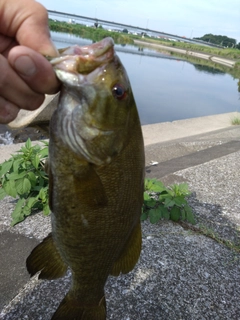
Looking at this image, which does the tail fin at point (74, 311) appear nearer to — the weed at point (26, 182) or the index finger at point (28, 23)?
the index finger at point (28, 23)

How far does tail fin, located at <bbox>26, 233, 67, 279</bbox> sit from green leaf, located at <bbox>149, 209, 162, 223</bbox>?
A: 83.5 inches

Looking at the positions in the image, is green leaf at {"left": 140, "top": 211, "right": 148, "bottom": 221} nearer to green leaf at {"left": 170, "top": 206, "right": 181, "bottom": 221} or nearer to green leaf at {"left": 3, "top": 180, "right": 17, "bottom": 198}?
green leaf at {"left": 170, "top": 206, "right": 181, "bottom": 221}

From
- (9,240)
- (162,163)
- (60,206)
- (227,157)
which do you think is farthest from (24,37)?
(227,157)

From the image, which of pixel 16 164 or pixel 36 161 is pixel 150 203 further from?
pixel 16 164

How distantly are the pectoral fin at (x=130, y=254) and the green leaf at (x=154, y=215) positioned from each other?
1.97 m

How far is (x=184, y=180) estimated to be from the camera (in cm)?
551

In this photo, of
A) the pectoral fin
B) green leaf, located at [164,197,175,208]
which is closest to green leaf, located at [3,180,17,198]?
green leaf, located at [164,197,175,208]

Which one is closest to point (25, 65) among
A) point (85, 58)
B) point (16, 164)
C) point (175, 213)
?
point (85, 58)

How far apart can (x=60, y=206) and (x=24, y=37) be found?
861mm

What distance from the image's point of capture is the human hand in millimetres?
1361

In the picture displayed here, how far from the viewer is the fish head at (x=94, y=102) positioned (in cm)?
145

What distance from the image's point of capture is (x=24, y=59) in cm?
134

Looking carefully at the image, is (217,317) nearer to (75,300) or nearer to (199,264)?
(199,264)

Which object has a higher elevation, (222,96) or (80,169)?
(80,169)
